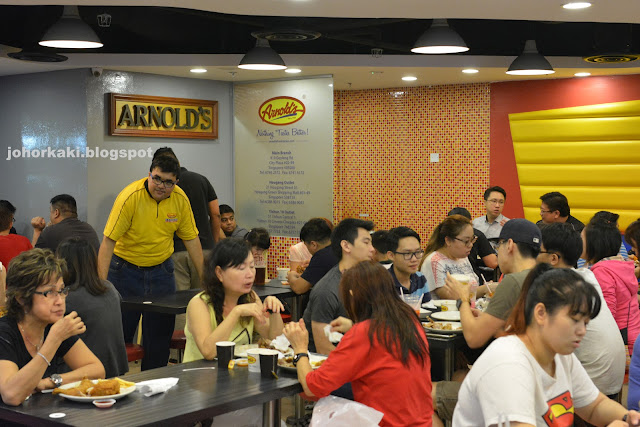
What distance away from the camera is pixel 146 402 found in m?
3.00

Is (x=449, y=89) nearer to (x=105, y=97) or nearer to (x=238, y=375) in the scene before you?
(x=105, y=97)

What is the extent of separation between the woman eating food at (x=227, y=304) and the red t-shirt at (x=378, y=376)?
768 millimetres

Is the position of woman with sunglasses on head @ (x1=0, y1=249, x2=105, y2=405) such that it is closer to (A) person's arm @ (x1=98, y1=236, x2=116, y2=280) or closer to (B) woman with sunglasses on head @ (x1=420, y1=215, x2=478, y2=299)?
(A) person's arm @ (x1=98, y1=236, x2=116, y2=280)

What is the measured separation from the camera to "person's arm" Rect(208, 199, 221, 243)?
24.4 ft

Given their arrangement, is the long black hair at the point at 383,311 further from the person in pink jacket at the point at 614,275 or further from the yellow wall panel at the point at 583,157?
the yellow wall panel at the point at 583,157

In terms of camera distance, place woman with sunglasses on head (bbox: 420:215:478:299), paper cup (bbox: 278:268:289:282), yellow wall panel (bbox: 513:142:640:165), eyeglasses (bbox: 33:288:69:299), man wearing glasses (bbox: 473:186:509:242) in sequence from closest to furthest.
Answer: eyeglasses (bbox: 33:288:69:299), woman with sunglasses on head (bbox: 420:215:478:299), paper cup (bbox: 278:268:289:282), man wearing glasses (bbox: 473:186:509:242), yellow wall panel (bbox: 513:142:640:165)

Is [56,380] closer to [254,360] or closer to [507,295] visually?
[254,360]

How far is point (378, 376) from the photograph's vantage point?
10.4ft

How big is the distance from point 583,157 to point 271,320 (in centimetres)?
580

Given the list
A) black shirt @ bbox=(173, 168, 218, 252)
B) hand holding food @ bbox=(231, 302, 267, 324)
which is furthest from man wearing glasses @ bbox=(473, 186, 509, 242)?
hand holding food @ bbox=(231, 302, 267, 324)

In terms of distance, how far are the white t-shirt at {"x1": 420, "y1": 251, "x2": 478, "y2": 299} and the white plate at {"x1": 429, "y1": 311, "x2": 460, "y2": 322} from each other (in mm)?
775

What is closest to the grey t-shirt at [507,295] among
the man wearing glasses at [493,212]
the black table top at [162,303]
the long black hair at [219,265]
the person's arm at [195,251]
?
the long black hair at [219,265]

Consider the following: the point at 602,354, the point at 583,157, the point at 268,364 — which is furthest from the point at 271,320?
the point at 583,157

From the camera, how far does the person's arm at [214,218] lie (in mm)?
7426
